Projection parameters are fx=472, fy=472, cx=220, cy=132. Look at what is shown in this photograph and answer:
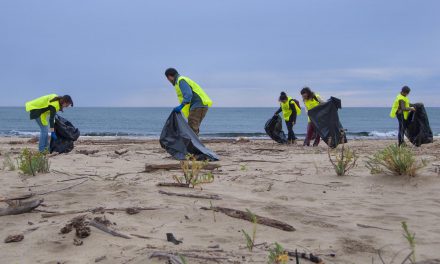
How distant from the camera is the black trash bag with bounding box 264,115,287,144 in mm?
12789

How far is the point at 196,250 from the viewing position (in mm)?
2777

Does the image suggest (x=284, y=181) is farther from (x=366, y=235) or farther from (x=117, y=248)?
(x=117, y=248)

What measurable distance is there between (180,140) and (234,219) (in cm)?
431

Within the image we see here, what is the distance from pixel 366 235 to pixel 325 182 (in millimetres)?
1909

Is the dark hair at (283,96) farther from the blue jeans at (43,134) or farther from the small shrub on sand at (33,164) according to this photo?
the small shrub on sand at (33,164)

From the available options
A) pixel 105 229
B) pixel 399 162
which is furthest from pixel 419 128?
pixel 105 229

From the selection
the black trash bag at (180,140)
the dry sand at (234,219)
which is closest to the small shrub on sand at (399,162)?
the dry sand at (234,219)

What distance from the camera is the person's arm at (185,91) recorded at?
7926 millimetres

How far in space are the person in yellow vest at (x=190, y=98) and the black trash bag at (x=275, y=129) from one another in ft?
15.1

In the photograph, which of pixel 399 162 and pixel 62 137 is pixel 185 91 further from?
pixel 399 162

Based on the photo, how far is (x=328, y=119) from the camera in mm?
10594

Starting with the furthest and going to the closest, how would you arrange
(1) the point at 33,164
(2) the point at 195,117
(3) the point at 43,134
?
(3) the point at 43,134 < (2) the point at 195,117 < (1) the point at 33,164

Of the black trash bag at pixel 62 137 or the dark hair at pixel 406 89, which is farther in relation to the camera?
the dark hair at pixel 406 89

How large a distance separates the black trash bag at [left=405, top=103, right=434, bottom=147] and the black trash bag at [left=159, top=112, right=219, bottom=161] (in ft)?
18.0
